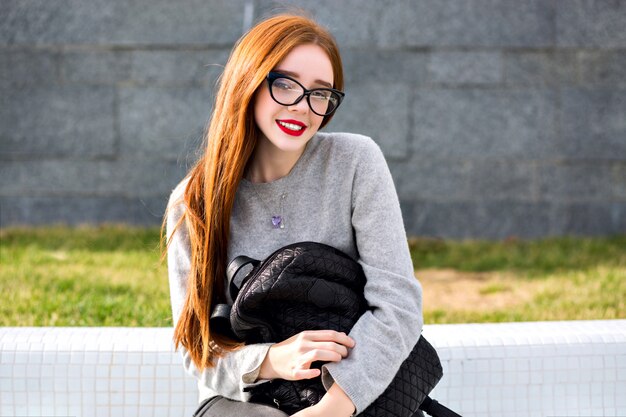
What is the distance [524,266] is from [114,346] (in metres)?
2.75

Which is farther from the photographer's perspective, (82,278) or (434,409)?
(82,278)

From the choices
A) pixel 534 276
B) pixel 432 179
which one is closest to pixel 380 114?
pixel 432 179

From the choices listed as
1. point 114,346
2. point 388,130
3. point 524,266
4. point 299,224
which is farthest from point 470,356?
point 388,130

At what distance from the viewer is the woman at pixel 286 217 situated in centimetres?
186

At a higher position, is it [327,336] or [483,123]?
[327,336]

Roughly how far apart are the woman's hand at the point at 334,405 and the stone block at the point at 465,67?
366 cm

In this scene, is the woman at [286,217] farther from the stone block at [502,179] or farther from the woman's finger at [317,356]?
the stone block at [502,179]

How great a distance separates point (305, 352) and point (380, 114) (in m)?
3.54

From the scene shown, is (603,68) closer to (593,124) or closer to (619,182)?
(593,124)

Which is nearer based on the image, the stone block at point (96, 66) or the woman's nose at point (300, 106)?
the woman's nose at point (300, 106)

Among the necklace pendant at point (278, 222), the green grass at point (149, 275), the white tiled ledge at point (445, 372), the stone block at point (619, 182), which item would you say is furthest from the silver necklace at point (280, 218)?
the stone block at point (619, 182)

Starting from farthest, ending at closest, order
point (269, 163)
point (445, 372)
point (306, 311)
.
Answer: point (445, 372)
point (269, 163)
point (306, 311)

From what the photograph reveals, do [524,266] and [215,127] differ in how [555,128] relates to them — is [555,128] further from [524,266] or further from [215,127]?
[215,127]

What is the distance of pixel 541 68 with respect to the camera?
5195mm
